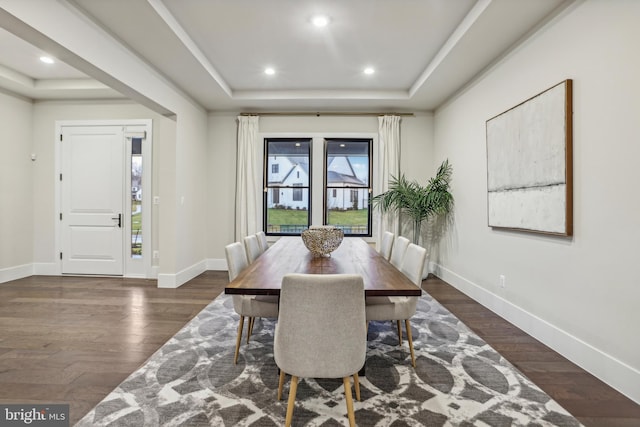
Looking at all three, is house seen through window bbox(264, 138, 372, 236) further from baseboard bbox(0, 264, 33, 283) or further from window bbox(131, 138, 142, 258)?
baseboard bbox(0, 264, 33, 283)

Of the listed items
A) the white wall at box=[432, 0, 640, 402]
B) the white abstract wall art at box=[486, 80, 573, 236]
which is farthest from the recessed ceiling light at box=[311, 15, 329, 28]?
the white abstract wall art at box=[486, 80, 573, 236]

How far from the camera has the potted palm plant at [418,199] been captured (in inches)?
178

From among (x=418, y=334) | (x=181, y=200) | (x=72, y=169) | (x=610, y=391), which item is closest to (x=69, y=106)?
(x=72, y=169)

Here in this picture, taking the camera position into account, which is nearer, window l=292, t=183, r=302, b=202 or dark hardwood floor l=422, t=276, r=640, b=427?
dark hardwood floor l=422, t=276, r=640, b=427

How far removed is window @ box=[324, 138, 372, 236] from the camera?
5410mm

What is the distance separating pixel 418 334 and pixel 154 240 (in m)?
3.94

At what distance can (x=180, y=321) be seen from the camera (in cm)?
304

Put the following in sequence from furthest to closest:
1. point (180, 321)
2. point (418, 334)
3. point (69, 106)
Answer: point (69, 106), point (180, 321), point (418, 334)

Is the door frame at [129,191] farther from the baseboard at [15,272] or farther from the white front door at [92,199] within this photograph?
the baseboard at [15,272]

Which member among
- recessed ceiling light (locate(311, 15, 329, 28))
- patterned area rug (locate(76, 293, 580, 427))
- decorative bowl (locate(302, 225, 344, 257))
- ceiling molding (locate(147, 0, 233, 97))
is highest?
recessed ceiling light (locate(311, 15, 329, 28))

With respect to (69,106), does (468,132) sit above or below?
below

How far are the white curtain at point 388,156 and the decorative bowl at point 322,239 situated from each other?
2.61 m

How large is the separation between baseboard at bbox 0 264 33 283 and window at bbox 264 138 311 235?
3606mm

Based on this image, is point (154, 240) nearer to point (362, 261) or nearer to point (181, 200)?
point (181, 200)
